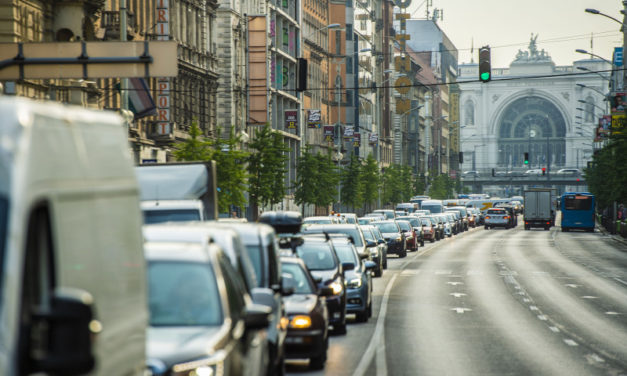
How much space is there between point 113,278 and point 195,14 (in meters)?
55.5

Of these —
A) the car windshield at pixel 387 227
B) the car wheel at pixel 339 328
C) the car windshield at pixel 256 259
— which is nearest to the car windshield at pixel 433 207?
the car windshield at pixel 387 227

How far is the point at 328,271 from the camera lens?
20891mm

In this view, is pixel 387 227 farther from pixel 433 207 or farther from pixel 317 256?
pixel 433 207

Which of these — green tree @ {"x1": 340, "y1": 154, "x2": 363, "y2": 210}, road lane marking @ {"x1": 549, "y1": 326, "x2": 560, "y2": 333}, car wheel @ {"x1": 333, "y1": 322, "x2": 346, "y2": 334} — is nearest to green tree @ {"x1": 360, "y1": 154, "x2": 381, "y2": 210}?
green tree @ {"x1": 340, "y1": 154, "x2": 363, "y2": 210}

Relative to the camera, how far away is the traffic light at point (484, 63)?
116 ft

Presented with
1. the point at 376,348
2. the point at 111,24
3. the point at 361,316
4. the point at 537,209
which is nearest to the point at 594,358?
the point at 376,348

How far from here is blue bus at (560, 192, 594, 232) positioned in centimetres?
9238

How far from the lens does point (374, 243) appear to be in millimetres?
36531

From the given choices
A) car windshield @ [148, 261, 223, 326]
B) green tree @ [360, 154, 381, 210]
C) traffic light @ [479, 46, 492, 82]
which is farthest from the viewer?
green tree @ [360, 154, 381, 210]

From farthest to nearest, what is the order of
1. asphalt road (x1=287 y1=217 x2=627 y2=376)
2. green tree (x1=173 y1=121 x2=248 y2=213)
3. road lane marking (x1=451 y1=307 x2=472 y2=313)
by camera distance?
green tree (x1=173 y1=121 x2=248 y2=213) → road lane marking (x1=451 y1=307 x2=472 y2=313) → asphalt road (x1=287 y1=217 x2=627 y2=376)

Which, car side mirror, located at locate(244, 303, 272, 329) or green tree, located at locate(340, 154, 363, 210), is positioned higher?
green tree, located at locate(340, 154, 363, 210)

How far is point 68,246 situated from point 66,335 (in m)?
1.02

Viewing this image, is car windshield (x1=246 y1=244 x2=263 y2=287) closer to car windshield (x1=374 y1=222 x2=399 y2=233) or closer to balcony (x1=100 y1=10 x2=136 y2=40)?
balcony (x1=100 y1=10 x2=136 y2=40)

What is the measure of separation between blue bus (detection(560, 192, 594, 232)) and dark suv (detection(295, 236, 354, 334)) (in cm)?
7250
